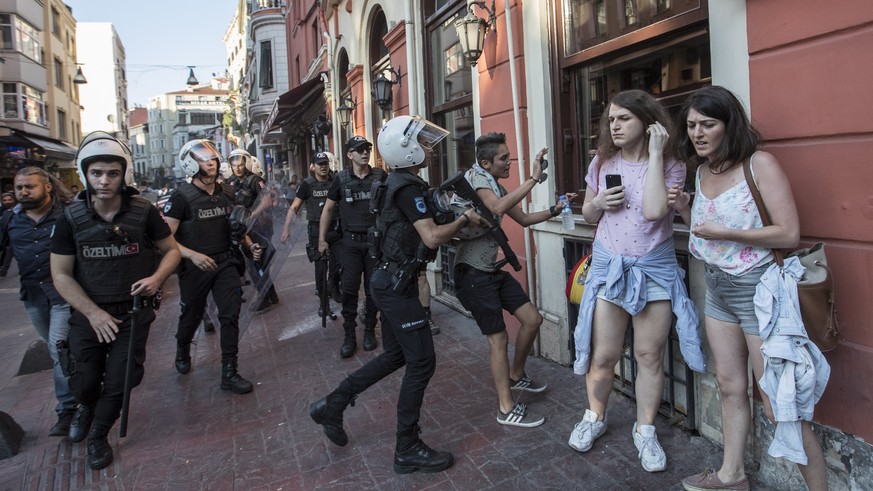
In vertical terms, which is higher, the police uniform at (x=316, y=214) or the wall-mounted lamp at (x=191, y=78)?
the wall-mounted lamp at (x=191, y=78)

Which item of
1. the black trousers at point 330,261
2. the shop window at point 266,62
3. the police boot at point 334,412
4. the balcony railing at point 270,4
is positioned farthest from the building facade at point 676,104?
the balcony railing at point 270,4

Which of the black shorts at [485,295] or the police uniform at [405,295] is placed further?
the black shorts at [485,295]

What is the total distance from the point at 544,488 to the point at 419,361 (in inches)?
36.4

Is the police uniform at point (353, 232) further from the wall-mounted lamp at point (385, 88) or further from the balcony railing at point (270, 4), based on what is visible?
the balcony railing at point (270, 4)

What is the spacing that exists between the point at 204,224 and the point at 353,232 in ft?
4.32

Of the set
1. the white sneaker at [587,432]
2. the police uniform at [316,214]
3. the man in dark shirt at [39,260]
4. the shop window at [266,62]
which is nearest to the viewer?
the white sneaker at [587,432]

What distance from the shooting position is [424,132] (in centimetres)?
321

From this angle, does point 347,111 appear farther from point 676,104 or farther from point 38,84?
point 38,84

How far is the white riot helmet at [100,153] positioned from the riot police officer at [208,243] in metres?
0.95

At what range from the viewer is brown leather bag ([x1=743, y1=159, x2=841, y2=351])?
224cm

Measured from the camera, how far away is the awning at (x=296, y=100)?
14.0 meters

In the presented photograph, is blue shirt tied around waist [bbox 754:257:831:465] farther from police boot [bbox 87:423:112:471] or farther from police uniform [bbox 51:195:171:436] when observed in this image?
police boot [bbox 87:423:112:471]

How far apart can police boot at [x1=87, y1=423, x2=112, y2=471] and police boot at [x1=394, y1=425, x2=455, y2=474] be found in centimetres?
186

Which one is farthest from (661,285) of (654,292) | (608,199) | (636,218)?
(608,199)
